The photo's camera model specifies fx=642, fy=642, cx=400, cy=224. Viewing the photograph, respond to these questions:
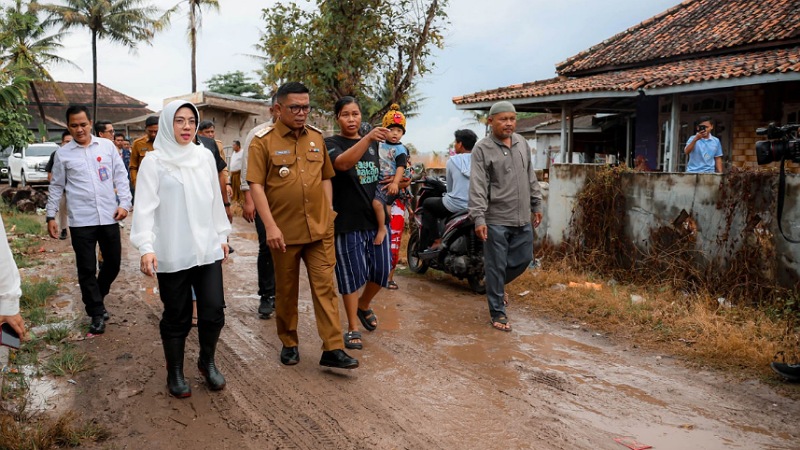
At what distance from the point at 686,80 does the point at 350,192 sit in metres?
8.82

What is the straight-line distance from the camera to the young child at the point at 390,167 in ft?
16.5

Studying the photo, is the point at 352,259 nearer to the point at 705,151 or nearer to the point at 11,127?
the point at 705,151

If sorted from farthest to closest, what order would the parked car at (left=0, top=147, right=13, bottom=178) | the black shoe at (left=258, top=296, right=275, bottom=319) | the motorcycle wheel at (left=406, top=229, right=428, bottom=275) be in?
the parked car at (left=0, top=147, right=13, bottom=178) → the motorcycle wheel at (left=406, top=229, right=428, bottom=275) → the black shoe at (left=258, top=296, right=275, bottom=319)

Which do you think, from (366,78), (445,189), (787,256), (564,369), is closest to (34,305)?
(445,189)

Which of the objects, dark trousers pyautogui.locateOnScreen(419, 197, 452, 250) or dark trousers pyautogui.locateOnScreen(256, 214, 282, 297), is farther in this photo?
dark trousers pyautogui.locateOnScreen(419, 197, 452, 250)

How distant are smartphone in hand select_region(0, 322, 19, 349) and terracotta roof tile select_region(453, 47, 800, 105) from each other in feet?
35.9

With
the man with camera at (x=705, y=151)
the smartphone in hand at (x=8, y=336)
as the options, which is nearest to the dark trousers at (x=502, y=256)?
the smartphone in hand at (x=8, y=336)

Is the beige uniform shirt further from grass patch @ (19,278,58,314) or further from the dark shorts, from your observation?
grass patch @ (19,278,58,314)

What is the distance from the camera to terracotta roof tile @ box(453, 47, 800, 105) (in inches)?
423

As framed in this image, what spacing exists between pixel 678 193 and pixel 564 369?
318cm

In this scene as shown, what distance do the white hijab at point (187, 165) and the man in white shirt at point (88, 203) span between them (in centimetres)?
182

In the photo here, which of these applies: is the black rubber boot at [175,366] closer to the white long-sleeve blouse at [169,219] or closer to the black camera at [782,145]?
the white long-sleeve blouse at [169,219]

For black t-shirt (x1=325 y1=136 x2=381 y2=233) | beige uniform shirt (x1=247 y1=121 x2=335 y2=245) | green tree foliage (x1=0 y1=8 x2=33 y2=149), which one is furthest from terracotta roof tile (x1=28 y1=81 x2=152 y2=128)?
beige uniform shirt (x1=247 y1=121 x2=335 y2=245)

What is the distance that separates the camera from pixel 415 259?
8.31 meters
